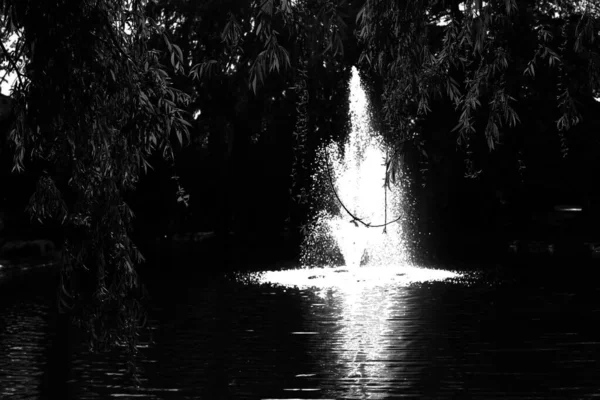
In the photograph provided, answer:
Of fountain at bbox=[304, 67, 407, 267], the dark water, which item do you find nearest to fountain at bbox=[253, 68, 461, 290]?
fountain at bbox=[304, 67, 407, 267]

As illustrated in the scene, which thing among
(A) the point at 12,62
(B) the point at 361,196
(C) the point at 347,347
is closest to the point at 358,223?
(B) the point at 361,196

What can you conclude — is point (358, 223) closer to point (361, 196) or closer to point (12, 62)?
point (361, 196)

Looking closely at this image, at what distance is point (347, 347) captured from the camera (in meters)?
12.2

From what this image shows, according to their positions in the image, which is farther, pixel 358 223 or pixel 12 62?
pixel 358 223

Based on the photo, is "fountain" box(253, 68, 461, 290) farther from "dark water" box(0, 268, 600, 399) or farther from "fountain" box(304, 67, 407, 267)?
"dark water" box(0, 268, 600, 399)

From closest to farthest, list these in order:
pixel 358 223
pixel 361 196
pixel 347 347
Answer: pixel 347 347
pixel 358 223
pixel 361 196

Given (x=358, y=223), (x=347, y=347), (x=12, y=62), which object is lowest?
(x=347, y=347)

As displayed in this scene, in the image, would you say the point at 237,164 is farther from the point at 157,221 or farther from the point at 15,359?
the point at 15,359

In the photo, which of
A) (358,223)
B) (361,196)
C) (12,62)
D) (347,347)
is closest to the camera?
(12,62)

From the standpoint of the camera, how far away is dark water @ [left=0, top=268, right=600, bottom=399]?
963cm

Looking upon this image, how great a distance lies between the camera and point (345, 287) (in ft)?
67.2

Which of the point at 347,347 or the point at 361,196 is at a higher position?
the point at 361,196

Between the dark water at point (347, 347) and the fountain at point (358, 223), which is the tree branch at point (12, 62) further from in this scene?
the fountain at point (358, 223)

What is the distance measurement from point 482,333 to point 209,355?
164 inches
